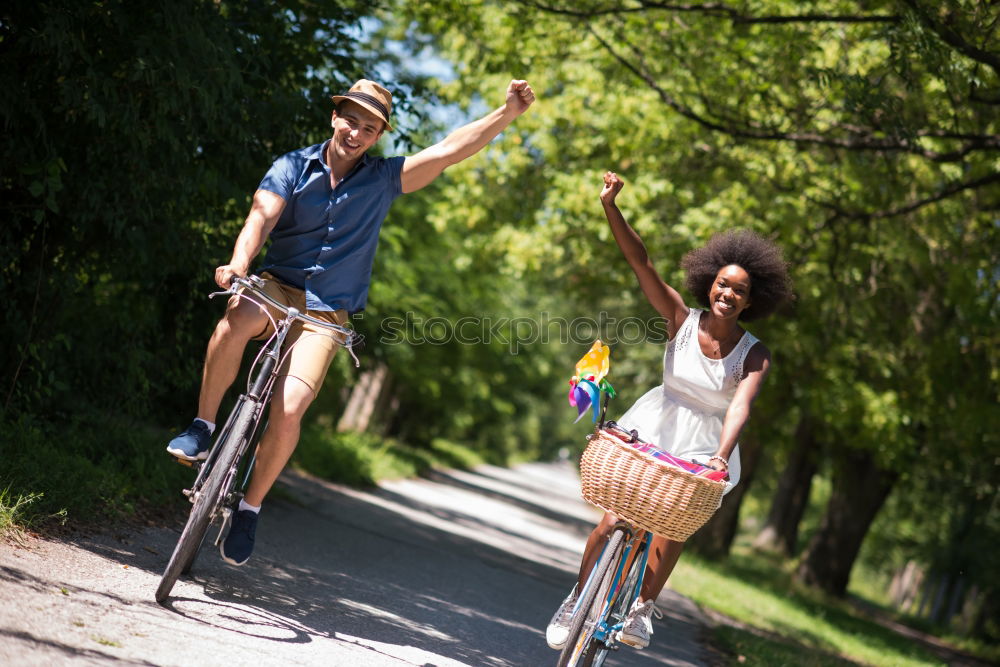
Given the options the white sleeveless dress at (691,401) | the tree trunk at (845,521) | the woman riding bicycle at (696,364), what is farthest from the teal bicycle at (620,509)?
the tree trunk at (845,521)

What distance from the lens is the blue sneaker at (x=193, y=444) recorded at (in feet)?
15.7

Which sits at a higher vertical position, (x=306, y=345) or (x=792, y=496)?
(x=792, y=496)

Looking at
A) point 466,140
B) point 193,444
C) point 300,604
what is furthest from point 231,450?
point 466,140

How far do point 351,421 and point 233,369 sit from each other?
23.8 metres

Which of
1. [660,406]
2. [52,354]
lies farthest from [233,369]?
[52,354]

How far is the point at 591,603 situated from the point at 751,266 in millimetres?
1727

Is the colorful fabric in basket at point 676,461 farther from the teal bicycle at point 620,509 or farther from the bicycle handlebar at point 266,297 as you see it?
the bicycle handlebar at point 266,297

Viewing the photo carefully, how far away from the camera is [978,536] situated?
28469 mm

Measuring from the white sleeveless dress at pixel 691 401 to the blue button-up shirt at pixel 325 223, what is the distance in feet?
4.77

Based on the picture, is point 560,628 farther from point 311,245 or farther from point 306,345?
point 311,245

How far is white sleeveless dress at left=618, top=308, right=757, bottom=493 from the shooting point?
502cm

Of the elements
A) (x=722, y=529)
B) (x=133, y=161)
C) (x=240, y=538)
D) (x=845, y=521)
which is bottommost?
(x=240, y=538)

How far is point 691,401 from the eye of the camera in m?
5.15

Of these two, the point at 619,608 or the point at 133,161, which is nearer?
the point at 619,608
